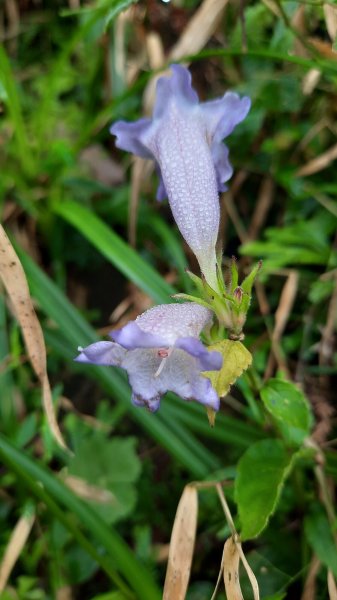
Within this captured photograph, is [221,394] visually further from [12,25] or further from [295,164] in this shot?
[12,25]

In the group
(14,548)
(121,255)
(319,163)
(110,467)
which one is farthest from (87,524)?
(319,163)

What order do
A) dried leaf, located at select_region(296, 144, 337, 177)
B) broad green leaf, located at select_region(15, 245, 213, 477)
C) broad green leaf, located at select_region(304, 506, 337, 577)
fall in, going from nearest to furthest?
1. broad green leaf, located at select_region(304, 506, 337, 577)
2. broad green leaf, located at select_region(15, 245, 213, 477)
3. dried leaf, located at select_region(296, 144, 337, 177)

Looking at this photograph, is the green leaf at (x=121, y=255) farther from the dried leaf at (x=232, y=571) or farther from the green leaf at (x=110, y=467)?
the dried leaf at (x=232, y=571)

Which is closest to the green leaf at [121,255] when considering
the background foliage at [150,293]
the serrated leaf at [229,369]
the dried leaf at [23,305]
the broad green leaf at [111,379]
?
the background foliage at [150,293]

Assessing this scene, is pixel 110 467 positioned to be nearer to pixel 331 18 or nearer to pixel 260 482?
pixel 260 482

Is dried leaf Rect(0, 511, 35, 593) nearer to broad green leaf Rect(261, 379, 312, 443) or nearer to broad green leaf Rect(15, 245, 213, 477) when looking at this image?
broad green leaf Rect(15, 245, 213, 477)

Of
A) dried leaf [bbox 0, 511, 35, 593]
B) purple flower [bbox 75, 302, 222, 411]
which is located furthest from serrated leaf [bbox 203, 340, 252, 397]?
dried leaf [bbox 0, 511, 35, 593]

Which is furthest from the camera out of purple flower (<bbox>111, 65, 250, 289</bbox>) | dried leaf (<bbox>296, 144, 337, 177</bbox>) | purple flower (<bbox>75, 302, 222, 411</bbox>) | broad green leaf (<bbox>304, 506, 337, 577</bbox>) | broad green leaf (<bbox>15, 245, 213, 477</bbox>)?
dried leaf (<bbox>296, 144, 337, 177</bbox>)
